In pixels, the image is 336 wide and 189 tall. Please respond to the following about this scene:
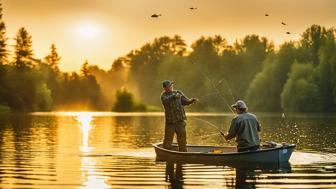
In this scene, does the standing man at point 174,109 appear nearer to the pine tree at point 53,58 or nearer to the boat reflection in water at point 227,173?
the boat reflection in water at point 227,173

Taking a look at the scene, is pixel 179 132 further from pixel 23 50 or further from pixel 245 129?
pixel 23 50

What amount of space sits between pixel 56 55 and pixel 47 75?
2993 cm

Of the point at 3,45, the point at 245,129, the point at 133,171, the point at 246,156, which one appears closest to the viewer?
the point at 133,171

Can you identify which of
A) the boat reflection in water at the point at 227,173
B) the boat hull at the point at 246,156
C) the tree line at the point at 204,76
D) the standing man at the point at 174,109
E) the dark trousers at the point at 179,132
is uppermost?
the tree line at the point at 204,76

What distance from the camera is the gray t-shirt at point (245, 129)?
23.0 metres

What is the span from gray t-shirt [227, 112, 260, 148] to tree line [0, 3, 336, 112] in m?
53.8

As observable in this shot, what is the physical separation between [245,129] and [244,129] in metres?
0.03

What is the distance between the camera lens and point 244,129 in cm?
2305

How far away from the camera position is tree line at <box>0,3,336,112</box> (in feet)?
375

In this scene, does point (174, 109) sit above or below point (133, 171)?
above

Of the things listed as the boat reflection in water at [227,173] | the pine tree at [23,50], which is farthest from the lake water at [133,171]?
the pine tree at [23,50]

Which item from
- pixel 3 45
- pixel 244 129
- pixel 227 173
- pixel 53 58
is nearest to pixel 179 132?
pixel 244 129

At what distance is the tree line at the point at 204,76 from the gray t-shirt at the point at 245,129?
53777 mm

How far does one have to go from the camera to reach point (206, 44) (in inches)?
6791
